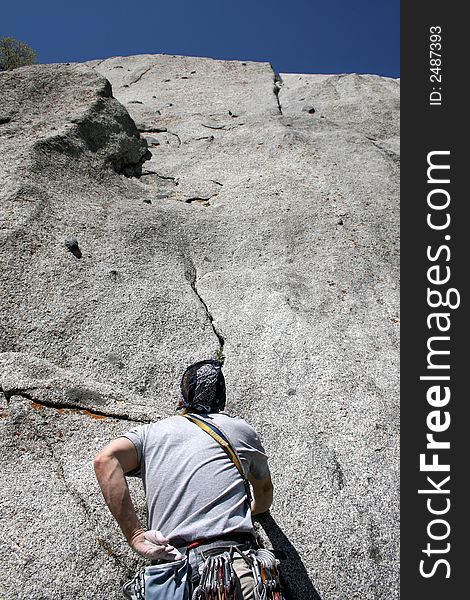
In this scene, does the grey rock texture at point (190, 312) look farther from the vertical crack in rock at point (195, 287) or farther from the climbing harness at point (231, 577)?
the climbing harness at point (231, 577)

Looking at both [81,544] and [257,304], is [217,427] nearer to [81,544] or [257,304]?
[81,544]

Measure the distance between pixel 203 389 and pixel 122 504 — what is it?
2.66ft

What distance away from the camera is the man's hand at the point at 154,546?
115 inches

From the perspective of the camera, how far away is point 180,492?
10.0 ft

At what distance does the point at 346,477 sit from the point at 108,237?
3840 mm

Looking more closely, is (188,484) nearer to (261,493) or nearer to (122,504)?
(122,504)

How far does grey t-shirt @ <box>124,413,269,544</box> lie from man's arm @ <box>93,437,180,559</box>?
0.26 feet

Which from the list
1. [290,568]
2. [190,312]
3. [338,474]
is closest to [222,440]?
[290,568]

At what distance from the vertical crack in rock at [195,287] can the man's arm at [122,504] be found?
2.77 meters

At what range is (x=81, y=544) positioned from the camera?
380 cm

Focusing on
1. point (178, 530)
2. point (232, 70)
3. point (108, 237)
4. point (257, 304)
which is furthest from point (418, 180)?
point (232, 70)

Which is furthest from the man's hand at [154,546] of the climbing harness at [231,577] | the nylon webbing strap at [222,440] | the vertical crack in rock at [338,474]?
the vertical crack in rock at [338,474]

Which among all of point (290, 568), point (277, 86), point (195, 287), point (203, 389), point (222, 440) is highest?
point (277, 86)

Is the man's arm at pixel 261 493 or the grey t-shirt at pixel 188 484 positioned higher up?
the grey t-shirt at pixel 188 484
